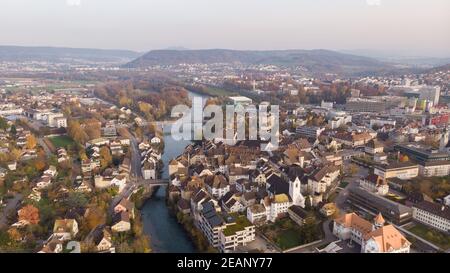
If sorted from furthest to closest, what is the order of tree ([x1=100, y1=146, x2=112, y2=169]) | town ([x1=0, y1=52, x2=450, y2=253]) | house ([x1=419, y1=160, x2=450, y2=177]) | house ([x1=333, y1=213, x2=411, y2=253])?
tree ([x1=100, y1=146, x2=112, y2=169]) < house ([x1=419, y1=160, x2=450, y2=177]) < town ([x1=0, y1=52, x2=450, y2=253]) < house ([x1=333, y1=213, x2=411, y2=253])

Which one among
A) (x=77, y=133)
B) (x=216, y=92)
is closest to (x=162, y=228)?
(x=77, y=133)

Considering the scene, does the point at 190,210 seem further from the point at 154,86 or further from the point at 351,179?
the point at 154,86

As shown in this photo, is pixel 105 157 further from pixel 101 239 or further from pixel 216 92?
pixel 216 92

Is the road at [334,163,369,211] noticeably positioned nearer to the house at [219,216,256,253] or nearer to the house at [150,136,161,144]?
the house at [219,216,256,253]

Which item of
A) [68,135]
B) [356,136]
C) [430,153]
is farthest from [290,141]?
[68,135]

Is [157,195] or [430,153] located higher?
[430,153]

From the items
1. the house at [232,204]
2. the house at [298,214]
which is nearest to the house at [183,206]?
the house at [232,204]

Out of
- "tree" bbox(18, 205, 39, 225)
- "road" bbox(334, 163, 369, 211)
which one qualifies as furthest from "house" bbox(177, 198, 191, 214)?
"road" bbox(334, 163, 369, 211)
